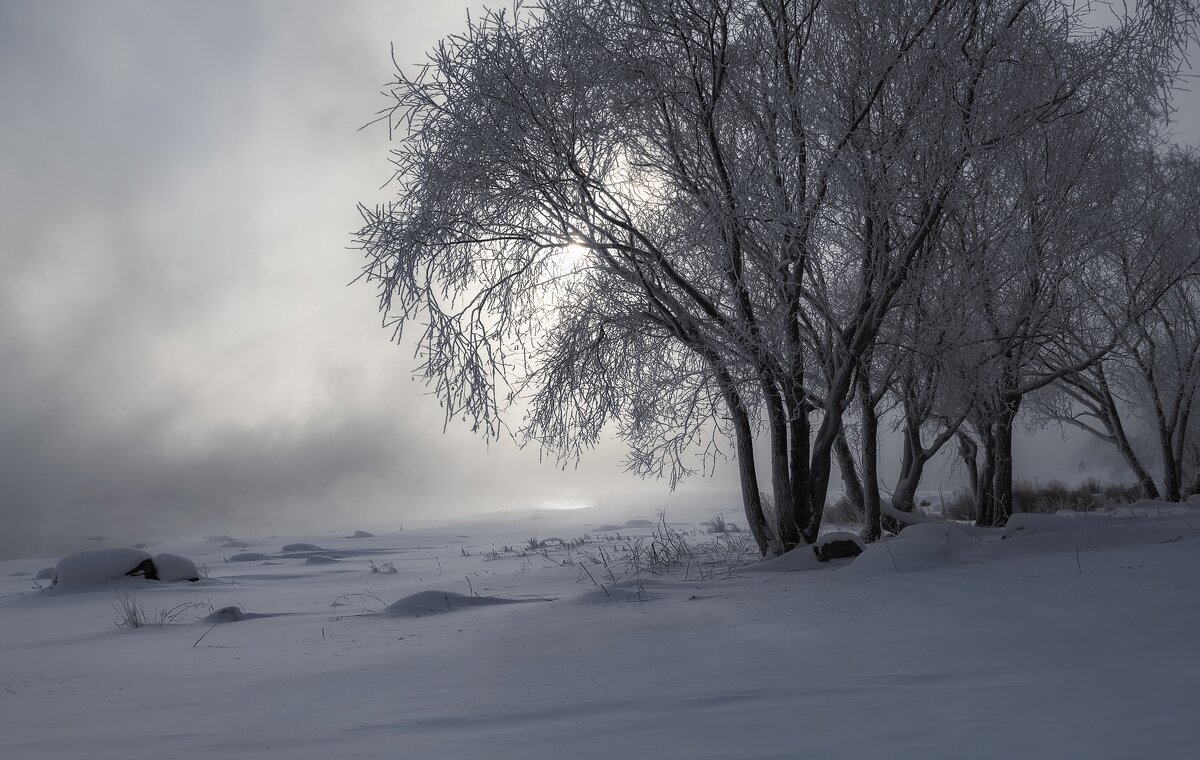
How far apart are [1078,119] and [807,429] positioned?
415 cm

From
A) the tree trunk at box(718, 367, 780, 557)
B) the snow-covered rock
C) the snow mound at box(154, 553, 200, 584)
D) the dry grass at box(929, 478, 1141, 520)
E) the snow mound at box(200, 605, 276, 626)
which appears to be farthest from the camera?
the dry grass at box(929, 478, 1141, 520)

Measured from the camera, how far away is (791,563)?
684 centimetres

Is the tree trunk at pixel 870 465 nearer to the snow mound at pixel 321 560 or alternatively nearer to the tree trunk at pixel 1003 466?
the tree trunk at pixel 1003 466

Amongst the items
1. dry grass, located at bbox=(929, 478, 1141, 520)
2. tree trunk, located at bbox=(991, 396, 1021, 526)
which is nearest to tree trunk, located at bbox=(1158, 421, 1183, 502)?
dry grass, located at bbox=(929, 478, 1141, 520)

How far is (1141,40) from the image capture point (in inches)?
274

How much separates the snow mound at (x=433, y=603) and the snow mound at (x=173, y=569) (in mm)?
4062

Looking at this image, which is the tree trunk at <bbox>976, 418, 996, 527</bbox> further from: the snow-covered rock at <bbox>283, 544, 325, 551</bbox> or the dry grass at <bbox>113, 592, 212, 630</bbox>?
the snow-covered rock at <bbox>283, 544, 325, 551</bbox>

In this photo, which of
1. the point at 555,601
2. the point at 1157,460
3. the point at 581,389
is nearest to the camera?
the point at 555,601

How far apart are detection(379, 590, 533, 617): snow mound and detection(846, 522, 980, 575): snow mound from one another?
7.95ft

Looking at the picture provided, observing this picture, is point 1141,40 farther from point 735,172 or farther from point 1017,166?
point 735,172

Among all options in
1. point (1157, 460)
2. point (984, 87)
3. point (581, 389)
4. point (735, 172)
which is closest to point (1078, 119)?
point (984, 87)

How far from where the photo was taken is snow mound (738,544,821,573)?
22.2ft

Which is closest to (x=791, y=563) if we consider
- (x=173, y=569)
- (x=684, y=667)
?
(x=684, y=667)

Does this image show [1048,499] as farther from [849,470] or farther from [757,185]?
[757,185]
